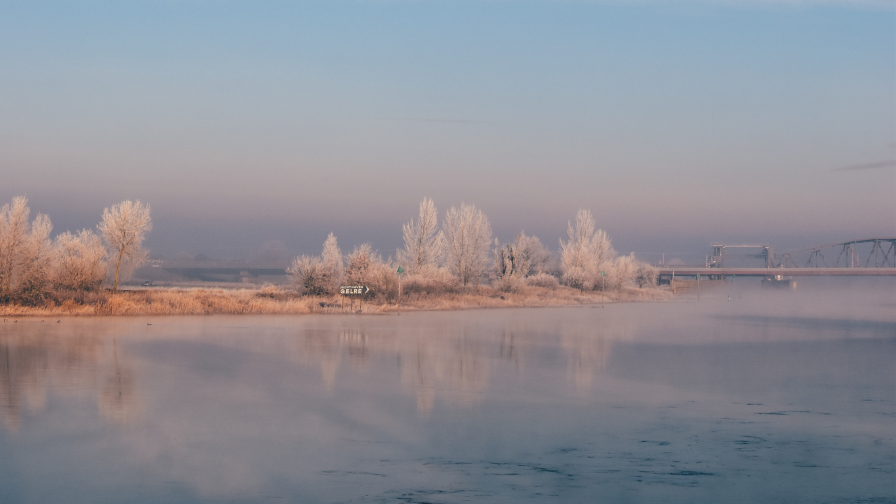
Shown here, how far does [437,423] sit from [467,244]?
6104 centimetres

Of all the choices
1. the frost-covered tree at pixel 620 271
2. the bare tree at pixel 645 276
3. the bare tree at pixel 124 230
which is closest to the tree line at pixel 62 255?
the bare tree at pixel 124 230

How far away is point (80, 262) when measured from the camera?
42656 mm

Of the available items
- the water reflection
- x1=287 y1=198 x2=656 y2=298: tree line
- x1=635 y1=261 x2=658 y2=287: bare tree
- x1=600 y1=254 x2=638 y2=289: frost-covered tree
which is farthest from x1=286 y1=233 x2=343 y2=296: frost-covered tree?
x1=635 y1=261 x2=658 y2=287: bare tree

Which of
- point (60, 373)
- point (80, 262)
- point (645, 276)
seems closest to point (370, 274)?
point (80, 262)

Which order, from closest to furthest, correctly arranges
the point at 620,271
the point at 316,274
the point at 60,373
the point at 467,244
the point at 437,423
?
the point at 437,423
the point at 60,373
the point at 316,274
the point at 467,244
the point at 620,271

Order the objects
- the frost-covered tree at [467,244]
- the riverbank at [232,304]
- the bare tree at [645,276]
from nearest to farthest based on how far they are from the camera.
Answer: the riverbank at [232,304]
the frost-covered tree at [467,244]
the bare tree at [645,276]

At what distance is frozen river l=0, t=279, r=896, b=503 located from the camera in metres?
8.16

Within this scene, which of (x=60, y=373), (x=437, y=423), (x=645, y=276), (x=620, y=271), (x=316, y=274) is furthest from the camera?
(x=645, y=276)

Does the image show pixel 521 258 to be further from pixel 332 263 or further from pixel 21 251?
pixel 21 251

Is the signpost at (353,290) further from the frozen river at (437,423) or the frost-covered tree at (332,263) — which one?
the frozen river at (437,423)

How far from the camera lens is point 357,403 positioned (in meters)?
13.3

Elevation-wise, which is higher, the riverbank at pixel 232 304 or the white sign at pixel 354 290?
the white sign at pixel 354 290

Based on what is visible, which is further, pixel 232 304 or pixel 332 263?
pixel 332 263

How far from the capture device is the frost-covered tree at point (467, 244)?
72.4 meters
